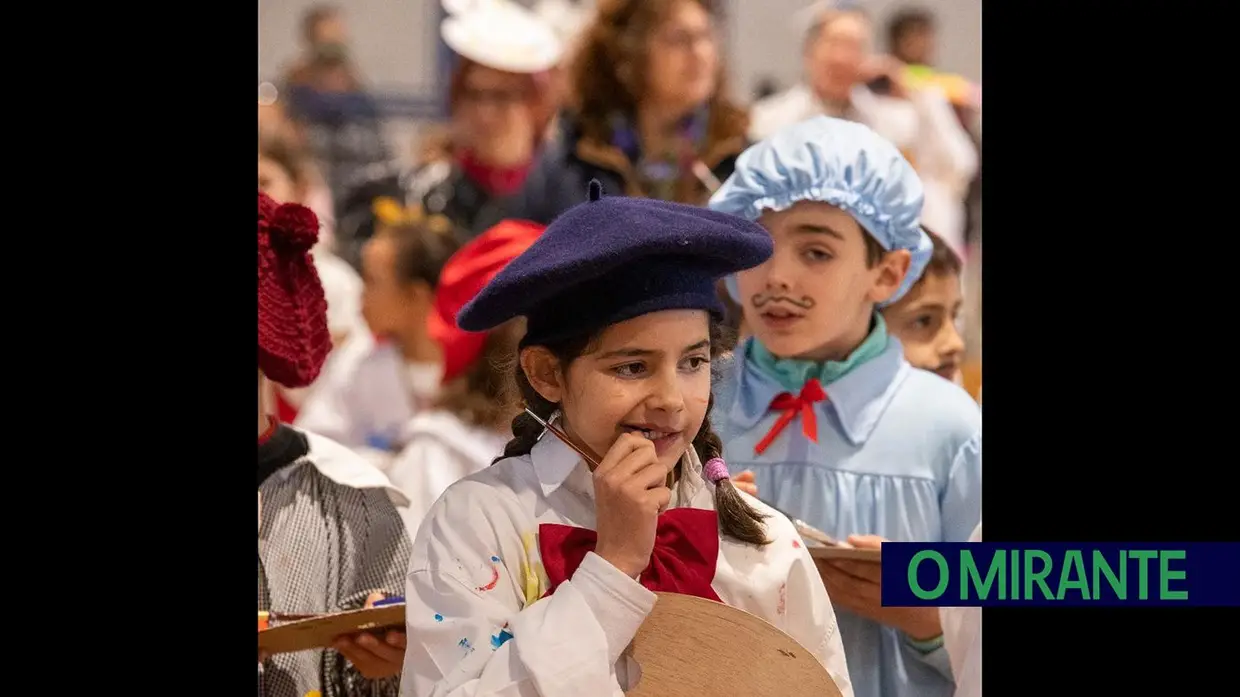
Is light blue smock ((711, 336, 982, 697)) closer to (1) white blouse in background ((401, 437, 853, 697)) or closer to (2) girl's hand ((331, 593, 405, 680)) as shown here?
(1) white blouse in background ((401, 437, 853, 697))

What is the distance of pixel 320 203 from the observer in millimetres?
3980

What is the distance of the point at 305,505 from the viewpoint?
3.06 metres

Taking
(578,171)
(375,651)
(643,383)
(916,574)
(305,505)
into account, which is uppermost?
(578,171)

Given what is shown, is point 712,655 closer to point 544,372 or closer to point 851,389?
point 544,372

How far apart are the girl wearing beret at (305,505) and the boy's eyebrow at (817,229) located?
0.82m

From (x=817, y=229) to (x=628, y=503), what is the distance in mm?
794

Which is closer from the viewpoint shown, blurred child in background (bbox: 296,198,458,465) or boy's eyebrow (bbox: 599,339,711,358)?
boy's eyebrow (bbox: 599,339,711,358)

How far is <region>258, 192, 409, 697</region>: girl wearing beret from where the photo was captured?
2945mm

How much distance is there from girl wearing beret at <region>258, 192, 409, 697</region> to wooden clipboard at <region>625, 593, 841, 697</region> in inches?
24.2

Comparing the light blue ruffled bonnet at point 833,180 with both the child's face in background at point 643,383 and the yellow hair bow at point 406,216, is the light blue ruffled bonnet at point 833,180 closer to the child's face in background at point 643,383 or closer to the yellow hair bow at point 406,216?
the child's face in background at point 643,383

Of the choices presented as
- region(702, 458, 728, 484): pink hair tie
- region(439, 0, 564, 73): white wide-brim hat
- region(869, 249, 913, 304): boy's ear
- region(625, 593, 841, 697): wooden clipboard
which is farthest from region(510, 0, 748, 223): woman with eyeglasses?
region(625, 593, 841, 697): wooden clipboard

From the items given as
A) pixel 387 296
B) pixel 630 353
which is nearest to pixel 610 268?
pixel 630 353
